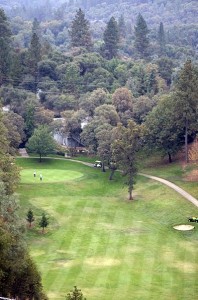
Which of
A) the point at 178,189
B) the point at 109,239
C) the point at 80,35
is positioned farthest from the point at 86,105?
the point at 80,35

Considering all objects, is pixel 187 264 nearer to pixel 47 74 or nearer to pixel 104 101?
pixel 104 101

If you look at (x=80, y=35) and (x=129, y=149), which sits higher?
(x=80, y=35)

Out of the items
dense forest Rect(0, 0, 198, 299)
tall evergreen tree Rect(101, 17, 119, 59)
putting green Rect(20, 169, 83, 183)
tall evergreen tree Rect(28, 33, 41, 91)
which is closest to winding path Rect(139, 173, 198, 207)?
dense forest Rect(0, 0, 198, 299)

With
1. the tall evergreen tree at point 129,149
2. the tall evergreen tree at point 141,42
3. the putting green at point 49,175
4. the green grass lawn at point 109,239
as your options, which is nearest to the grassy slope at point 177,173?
the green grass lawn at point 109,239

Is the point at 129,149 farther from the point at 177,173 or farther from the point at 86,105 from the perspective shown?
the point at 86,105

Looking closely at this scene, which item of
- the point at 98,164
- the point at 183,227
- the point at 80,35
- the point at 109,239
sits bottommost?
the point at 109,239


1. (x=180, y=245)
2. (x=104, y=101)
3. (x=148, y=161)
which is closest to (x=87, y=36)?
(x=104, y=101)
